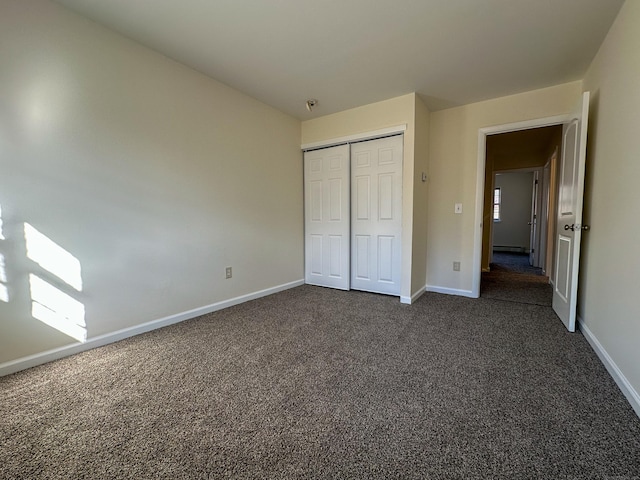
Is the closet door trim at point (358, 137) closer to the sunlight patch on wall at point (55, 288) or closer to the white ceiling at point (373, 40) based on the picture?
the white ceiling at point (373, 40)

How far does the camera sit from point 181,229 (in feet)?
8.48

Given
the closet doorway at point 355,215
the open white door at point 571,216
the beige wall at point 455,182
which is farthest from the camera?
the closet doorway at point 355,215

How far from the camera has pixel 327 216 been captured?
3.82 m

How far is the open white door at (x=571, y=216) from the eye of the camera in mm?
2225

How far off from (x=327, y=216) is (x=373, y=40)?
6.86 feet

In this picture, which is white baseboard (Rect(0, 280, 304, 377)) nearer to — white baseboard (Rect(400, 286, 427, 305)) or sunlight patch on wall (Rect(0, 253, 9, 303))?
sunlight patch on wall (Rect(0, 253, 9, 303))

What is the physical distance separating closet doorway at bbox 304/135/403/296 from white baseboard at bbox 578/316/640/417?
5.51 feet

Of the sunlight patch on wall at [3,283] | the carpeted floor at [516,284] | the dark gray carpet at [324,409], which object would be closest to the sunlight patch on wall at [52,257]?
the sunlight patch on wall at [3,283]

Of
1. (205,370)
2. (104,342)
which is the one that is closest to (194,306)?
(104,342)

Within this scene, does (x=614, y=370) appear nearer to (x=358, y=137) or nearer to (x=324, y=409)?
(x=324, y=409)

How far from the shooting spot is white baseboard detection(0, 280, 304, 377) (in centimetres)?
176

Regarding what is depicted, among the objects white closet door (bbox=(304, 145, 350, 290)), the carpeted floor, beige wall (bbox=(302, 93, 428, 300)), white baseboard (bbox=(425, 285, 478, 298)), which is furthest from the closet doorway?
the carpeted floor

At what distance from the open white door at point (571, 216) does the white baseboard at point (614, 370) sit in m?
0.23

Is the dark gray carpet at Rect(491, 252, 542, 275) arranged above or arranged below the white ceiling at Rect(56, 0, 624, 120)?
below
